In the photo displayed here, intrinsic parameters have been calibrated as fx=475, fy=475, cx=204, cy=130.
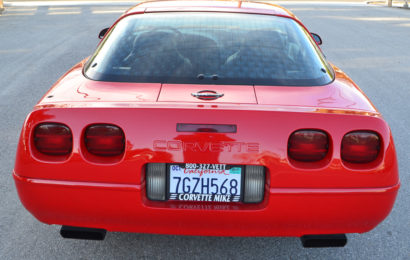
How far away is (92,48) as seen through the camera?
10.2 m

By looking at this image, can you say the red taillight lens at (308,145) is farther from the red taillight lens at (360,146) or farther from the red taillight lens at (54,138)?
the red taillight lens at (54,138)

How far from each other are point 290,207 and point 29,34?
39.6 ft

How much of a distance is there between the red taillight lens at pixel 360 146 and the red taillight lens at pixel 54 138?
52.3 inches

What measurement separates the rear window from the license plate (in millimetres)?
573

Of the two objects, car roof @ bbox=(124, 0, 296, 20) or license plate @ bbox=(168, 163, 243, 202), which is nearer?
license plate @ bbox=(168, 163, 243, 202)

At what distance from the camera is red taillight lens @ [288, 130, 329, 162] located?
2.26 meters

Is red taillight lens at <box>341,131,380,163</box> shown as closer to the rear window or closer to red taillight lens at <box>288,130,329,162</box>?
red taillight lens at <box>288,130,329,162</box>

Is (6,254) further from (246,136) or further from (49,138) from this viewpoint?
(246,136)

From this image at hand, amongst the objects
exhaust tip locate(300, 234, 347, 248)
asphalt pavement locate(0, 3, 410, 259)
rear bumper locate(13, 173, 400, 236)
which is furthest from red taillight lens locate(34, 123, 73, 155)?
exhaust tip locate(300, 234, 347, 248)

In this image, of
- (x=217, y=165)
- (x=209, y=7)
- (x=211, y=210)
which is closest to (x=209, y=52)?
(x=209, y=7)

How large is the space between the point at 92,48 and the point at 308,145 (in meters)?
8.64

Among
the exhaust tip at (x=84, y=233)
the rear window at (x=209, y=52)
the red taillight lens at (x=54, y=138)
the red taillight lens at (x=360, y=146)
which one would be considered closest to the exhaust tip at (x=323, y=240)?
the red taillight lens at (x=360, y=146)

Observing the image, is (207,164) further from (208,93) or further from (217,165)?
(208,93)

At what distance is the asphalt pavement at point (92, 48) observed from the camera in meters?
2.80
